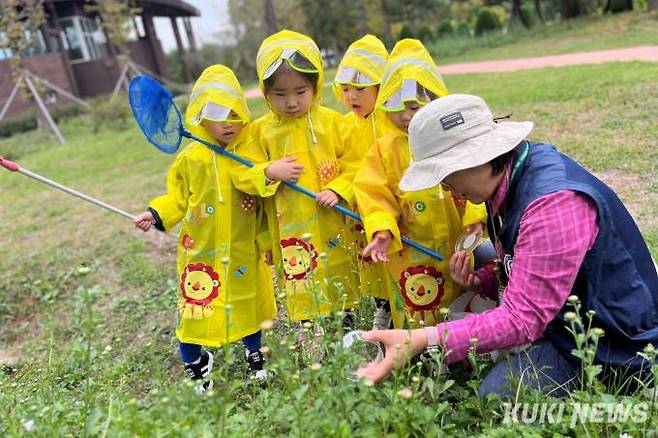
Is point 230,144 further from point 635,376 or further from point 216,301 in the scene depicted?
point 635,376

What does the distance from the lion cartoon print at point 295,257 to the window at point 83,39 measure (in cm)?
2337

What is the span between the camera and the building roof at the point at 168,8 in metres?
25.8

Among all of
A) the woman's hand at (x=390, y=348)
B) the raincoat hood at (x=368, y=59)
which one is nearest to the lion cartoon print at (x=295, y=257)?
the raincoat hood at (x=368, y=59)

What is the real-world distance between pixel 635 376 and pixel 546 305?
1.32ft

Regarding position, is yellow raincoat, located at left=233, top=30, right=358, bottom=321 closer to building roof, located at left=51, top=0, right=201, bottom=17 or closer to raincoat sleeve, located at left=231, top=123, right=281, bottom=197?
raincoat sleeve, located at left=231, top=123, right=281, bottom=197

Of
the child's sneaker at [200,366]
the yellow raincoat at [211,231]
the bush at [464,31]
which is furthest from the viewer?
the bush at [464,31]

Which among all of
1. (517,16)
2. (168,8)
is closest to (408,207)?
(517,16)

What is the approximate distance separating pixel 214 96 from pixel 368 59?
0.79 meters

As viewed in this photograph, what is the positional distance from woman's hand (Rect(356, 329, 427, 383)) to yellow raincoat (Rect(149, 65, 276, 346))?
123 centimetres

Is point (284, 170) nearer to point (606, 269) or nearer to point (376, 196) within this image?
point (376, 196)

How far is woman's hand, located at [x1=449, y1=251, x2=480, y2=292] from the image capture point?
240 cm

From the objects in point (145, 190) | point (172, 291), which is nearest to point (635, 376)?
point (172, 291)

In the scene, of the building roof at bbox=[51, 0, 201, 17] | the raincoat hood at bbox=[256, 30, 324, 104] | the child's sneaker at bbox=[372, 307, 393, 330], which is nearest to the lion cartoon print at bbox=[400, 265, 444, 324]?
the child's sneaker at bbox=[372, 307, 393, 330]

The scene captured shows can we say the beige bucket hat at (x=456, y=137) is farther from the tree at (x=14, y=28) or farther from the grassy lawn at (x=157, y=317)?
the tree at (x=14, y=28)
